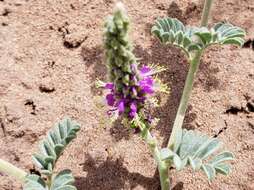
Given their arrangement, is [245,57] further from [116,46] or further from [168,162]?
[116,46]

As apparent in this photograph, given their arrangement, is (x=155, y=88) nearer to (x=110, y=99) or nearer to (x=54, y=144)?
(x=110, y=99)

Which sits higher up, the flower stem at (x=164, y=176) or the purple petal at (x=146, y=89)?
the purple petal at (x=146, y=89)

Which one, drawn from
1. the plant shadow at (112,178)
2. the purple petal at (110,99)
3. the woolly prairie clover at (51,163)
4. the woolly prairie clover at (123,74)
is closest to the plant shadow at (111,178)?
the plant shadow at (112,178)

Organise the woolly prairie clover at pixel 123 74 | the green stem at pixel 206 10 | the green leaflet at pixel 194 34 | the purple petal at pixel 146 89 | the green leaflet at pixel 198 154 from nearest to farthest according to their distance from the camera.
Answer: the woolly prairie clover at pixel 123 74 → the purple petal at pixel 146 89 → the green leaflet at pixel 198 154 → the green leaflet at pixel 194 34 → the green stem at pixel 206 10

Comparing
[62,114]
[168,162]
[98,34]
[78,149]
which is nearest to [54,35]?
[98,34]

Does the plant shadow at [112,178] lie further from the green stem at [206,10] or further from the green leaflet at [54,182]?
the green stem at [206,10]

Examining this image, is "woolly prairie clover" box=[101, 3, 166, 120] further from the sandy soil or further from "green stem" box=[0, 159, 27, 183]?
the sandy soil

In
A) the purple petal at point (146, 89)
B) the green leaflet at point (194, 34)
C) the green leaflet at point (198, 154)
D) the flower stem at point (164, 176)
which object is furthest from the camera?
the flower stem at point (164, 176)
